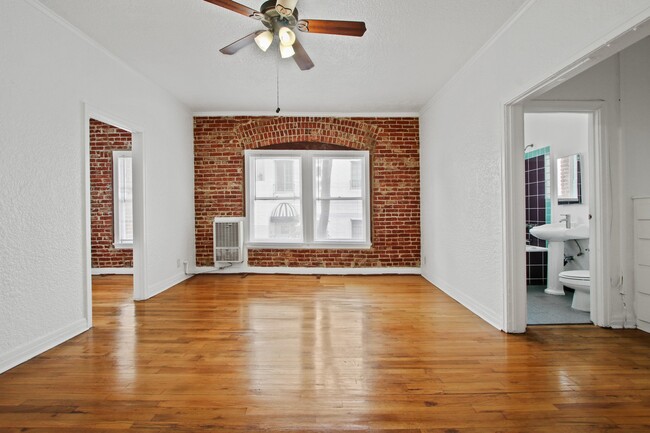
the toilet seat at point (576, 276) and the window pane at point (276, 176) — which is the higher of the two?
the window pane at point (276, 176)

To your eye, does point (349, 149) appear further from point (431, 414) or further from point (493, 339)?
point (431, 414)

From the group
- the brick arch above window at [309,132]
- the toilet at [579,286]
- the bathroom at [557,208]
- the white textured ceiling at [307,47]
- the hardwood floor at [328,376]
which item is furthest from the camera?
the brick arch above window at [309,132]

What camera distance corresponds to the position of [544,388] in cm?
208

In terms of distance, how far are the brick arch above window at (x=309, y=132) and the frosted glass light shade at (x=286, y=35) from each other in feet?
9.89

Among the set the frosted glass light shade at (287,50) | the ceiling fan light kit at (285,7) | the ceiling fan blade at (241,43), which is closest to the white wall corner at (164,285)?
the ceiling fan blade at (241,43)

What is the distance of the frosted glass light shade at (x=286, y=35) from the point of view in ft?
8.71

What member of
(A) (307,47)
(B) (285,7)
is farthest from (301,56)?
(B) (285,7)

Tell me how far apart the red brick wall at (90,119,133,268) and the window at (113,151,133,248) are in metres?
0.07

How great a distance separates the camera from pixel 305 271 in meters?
5.84

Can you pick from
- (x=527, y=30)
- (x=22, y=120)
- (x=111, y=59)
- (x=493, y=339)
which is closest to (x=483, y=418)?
(x=493, y=339)

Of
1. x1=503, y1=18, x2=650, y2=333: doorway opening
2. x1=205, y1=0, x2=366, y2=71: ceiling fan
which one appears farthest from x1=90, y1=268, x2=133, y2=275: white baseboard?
x1=503, y1=18, x2=650, y2=333: doorway opening

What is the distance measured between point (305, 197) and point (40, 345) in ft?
12.9

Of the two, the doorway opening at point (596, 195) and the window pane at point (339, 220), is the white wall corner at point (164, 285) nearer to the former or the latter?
the window pane at point (339, 220)

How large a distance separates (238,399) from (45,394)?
1.16m
